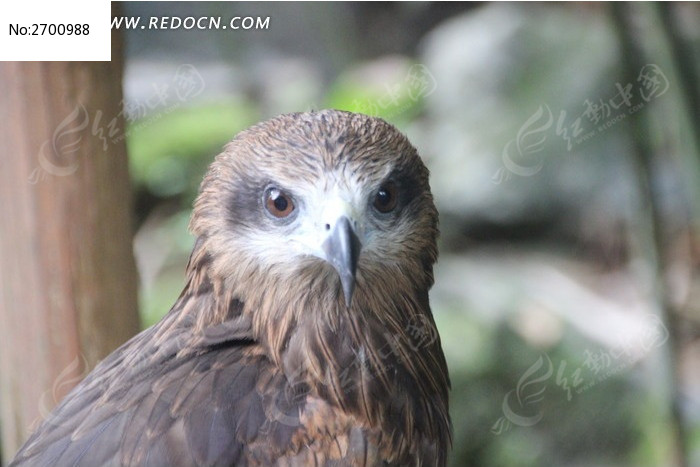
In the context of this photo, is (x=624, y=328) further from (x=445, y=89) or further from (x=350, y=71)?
(x=350, y=71)

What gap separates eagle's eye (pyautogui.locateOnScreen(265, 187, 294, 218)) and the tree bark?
54cm

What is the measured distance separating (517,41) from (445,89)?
37 centimetres

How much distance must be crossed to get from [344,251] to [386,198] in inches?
8.5

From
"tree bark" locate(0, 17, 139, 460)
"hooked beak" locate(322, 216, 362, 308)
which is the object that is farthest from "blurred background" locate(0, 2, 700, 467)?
"hooked beak" locate(322, 216, 362, 308)

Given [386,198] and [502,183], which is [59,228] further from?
[502,183]

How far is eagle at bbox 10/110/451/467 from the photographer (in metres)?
1.56

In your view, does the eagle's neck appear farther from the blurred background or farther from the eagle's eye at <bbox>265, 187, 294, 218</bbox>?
the blurred background

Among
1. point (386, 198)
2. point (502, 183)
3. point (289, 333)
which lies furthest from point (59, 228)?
point (502, 183)

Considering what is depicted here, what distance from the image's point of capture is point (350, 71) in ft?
12.4

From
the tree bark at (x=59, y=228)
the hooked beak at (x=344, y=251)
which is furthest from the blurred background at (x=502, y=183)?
the hooked beak at (x=344, y=251)

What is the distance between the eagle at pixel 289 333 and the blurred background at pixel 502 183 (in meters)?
1.25

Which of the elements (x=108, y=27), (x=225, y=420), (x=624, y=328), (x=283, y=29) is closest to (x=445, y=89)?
(x=283, y=29)

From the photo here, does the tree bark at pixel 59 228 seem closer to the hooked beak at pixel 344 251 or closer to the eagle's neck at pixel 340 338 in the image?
the eagle's neck at pixel 340 338

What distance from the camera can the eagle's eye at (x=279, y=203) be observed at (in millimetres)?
1617
